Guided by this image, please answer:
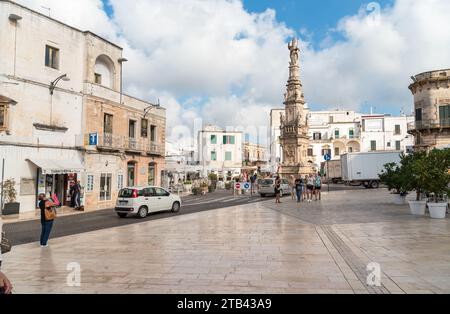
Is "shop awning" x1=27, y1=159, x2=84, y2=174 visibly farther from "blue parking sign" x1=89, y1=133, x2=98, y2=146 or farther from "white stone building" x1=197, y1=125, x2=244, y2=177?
"white stone building" x1=197, y1=125, x2=244, y2=177

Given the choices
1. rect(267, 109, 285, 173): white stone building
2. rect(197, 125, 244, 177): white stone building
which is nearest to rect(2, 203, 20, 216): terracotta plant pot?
rect(197, 125, 244, 177): white stone building

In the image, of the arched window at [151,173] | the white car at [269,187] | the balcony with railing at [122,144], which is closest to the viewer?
→ the balcony with railing at [122,144]

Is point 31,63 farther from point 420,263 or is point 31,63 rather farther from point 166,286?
point 420,263

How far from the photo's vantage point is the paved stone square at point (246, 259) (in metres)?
6.02

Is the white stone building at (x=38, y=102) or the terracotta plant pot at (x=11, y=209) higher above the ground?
the white stone building at (x=38, y=102)

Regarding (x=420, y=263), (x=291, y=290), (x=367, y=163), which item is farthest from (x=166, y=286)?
(x=367, y=163)

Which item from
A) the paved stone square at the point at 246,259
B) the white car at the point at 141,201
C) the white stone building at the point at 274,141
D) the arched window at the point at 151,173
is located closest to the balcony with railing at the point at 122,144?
the arched window at the point at 151,173

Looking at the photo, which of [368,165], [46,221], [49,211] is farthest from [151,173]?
[368,165]

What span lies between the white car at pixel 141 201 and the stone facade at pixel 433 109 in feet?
106

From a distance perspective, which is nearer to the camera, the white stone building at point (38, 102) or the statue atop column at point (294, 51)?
the white stone building at point (38, 102)

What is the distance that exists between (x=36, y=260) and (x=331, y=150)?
6650 cm

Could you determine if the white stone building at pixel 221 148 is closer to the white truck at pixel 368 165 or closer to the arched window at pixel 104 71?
the white truck at pixel 368 165

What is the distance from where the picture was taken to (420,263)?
23.4 ft
